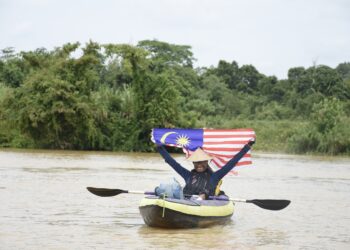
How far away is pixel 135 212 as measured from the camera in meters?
14.9

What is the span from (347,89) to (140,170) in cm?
3283

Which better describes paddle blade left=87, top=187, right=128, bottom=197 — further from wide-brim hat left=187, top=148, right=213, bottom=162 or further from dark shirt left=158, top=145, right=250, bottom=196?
wide-brim hat left=187, top=148, right=213, bottom=162

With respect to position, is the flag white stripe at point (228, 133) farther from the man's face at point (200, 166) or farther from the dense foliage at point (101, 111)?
the dense foliage at point (101, 111)

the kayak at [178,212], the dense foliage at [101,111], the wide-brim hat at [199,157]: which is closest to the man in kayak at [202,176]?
the wide-brim hat at [199,157]

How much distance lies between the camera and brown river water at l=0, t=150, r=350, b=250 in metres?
11.4

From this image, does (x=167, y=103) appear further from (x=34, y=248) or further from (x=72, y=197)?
(x=34, y=248)

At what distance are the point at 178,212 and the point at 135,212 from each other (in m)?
3.09

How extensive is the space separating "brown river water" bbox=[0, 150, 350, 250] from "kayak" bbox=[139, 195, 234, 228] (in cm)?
14

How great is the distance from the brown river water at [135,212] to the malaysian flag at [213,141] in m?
1.25

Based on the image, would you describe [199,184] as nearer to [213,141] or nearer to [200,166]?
[200,166]

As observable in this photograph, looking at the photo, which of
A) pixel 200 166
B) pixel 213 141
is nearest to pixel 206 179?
pixel 200 166

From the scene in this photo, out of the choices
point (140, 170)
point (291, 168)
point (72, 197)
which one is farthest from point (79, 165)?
point (72, 197)

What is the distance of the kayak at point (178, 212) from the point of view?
38.9 feet

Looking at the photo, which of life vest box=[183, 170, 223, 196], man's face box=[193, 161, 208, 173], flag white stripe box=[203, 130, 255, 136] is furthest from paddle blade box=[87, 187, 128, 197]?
flag white stripe box=[203, 130, 255, 136]
